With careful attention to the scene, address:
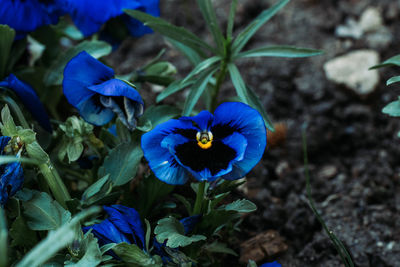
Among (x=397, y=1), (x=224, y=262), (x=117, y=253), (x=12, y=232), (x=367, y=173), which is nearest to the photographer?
(x=117, y=253)

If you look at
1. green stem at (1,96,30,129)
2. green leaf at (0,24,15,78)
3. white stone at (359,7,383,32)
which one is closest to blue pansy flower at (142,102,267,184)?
green stem at (1,96,30,129)

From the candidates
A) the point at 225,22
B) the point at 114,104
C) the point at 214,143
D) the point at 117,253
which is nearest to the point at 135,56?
the point at 225,22

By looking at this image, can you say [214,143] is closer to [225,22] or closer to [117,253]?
[117,253]

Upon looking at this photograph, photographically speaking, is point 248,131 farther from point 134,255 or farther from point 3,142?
point 3,142

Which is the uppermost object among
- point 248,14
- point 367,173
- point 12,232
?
point 248,14

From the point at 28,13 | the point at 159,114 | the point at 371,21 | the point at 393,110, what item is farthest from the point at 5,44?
the point at 371,21

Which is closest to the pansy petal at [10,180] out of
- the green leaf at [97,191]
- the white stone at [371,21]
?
the green leaf at [97,191]
